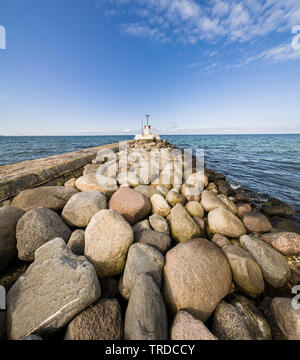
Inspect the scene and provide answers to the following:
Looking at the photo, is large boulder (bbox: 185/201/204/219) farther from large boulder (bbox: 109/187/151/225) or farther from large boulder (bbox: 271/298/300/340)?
large boulder (bbox: 271/298/300/340)

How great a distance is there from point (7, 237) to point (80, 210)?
818mm

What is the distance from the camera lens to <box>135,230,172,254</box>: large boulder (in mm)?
1896

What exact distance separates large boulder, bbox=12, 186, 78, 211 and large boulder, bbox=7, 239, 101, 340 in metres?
1.06

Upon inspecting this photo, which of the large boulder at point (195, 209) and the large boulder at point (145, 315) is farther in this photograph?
the large boulder at point (195, 209)

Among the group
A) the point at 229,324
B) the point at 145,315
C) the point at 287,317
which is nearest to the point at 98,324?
the point at 145,315

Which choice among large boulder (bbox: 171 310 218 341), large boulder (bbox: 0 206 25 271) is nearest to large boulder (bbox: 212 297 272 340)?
large boulder (bbox: 171 310 218 341)

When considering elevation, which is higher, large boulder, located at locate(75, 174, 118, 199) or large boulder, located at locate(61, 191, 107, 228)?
large boulder, located at locate(75, 174, 118, 199)

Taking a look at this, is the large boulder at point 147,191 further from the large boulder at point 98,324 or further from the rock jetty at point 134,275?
the large boulder at point 98,324

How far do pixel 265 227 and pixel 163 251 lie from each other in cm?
228

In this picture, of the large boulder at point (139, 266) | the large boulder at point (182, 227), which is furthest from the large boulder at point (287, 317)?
the large boulder at point (139, 266)

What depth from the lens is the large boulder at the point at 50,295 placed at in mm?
1048

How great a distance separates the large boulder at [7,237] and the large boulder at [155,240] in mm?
1497

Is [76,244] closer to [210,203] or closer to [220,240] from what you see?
[220,240]

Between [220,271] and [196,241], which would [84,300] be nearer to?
[196,241]
